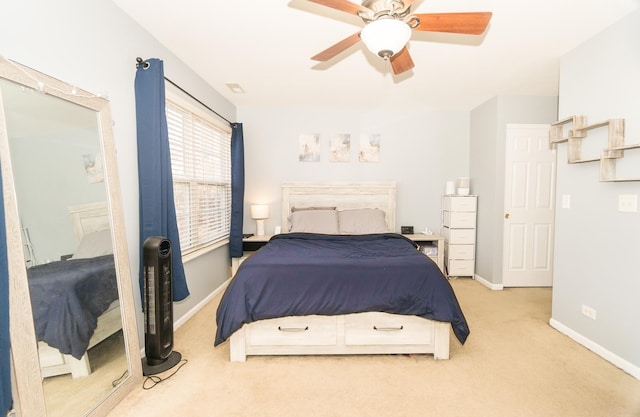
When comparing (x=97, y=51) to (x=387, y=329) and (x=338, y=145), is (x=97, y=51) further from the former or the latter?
(x=338, y=145)

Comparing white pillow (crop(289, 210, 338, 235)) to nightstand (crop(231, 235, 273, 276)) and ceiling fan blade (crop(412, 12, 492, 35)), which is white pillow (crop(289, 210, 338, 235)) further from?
ceiling fan blade (crop(412, 12, 492, 35))

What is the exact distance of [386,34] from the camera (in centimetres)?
137

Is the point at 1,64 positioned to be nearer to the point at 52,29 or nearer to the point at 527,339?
the point at 52,29

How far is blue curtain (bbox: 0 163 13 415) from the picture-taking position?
1091mm

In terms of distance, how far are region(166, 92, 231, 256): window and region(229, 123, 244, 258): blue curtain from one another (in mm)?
97

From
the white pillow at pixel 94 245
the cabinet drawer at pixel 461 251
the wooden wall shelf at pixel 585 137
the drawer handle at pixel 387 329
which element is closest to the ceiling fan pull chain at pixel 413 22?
the wooden wall shelf at pixel 585 137

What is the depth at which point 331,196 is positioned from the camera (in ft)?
13.8

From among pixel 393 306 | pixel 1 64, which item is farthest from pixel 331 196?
pixel 1 64

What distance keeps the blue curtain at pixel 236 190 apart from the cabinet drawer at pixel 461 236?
3.03 m

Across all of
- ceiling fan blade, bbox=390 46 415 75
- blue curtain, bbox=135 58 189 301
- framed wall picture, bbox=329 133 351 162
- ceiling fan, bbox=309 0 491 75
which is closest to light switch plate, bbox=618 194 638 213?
ceiling fan, bbox=309 0 491 75

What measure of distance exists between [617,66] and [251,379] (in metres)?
3.58

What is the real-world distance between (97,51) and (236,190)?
7.10ft

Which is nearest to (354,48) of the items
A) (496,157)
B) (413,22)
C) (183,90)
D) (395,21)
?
(413,22)

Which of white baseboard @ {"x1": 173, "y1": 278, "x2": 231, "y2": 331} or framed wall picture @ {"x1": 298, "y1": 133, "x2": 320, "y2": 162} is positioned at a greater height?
framed wall picture @ {"x1": 298, "y1": 133, "x2": 320, "y2": 162}
